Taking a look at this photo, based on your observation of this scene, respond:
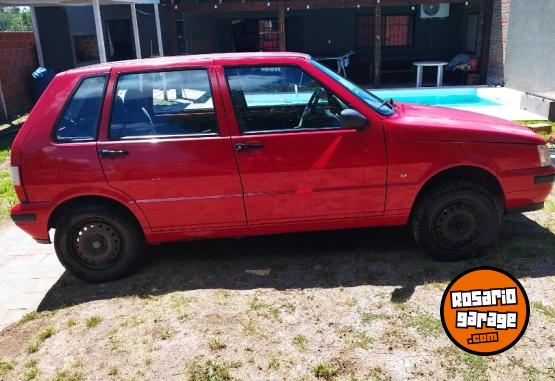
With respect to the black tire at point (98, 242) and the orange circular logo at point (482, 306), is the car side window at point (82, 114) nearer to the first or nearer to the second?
the black tire at point (98, 242)

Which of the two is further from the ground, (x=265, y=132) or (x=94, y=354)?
(x=265, y=132)

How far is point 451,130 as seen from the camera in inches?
158

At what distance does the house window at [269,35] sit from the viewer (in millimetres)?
17969

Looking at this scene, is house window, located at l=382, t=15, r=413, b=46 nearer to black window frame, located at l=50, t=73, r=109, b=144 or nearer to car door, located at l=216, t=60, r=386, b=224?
car door, located at l=216, t=60, r=386, b=224

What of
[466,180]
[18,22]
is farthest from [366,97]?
[18,22]

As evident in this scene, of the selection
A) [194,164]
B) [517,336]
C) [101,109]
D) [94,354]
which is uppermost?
[101,109]

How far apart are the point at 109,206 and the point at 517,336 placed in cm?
316

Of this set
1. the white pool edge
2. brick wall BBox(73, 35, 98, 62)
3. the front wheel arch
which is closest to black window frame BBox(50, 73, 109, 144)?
the front wheel arch

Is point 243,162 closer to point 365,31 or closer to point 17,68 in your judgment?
point 17,68

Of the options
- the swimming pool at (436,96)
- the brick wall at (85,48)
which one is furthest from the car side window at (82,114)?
the brick wall at (85,48)

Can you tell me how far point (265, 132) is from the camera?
403 cm

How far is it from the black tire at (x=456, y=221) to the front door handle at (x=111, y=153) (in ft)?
8.11

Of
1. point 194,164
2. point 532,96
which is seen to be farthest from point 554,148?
point 194,164

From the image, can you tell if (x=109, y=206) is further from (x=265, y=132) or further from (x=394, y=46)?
(x=394, y=46)
